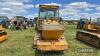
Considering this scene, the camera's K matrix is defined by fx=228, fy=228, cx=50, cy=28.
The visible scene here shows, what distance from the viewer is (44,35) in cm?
1221

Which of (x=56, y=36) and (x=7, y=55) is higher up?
(x=56, y=36)

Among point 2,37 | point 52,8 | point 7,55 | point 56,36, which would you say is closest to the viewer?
point 7,55

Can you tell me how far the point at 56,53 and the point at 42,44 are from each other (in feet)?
3.27

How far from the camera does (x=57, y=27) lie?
11.8 m

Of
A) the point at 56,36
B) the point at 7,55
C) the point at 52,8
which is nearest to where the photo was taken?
the point at 7,55

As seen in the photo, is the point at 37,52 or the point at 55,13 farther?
the point at 55,13

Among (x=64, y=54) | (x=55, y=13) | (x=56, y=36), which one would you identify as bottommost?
(x=64, y=54)

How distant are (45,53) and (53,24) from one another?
160 cm

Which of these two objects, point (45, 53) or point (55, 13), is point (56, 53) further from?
point (55, 13)

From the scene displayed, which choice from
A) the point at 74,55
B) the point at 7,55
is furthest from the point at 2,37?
the point at 74,55

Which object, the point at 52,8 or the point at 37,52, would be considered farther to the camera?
the point at 52,8

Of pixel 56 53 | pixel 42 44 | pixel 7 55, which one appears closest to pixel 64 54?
pixel 56 53

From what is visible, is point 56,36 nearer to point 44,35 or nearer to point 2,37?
point 44,35

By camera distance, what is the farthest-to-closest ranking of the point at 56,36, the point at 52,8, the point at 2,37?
the point at 2,37
the point at 52,8
the point at 56,36
